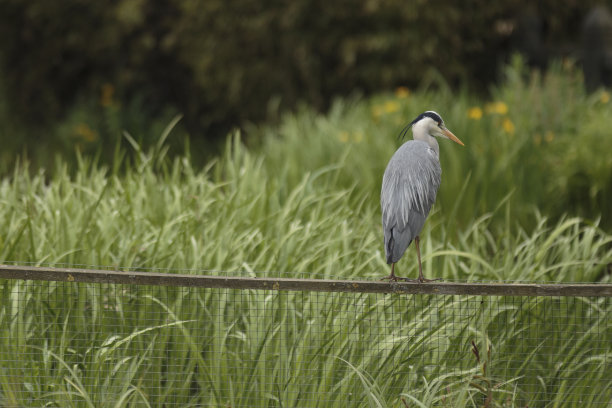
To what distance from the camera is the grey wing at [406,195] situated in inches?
89.7

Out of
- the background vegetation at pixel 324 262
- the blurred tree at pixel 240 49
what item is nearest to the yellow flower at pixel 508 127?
the background vegetation at pixel 324 262

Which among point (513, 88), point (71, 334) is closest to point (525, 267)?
point (71, 334)

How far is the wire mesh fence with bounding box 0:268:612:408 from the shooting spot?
2.55m

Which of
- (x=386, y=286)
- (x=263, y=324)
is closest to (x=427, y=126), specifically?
(x=386, y=286)

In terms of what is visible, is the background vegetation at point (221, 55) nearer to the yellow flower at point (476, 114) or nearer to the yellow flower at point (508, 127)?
the yellow flower at point (476, 114)

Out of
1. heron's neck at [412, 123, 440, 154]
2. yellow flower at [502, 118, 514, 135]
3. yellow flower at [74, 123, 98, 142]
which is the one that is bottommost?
heron's neck at [412, 123, 440, 154]

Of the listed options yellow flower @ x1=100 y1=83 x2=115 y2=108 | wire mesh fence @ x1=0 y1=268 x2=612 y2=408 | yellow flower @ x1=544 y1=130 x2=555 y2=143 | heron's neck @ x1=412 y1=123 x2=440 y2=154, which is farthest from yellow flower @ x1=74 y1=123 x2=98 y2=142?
heron's neck @ x1=412 y1=123 x2=440 y2=154

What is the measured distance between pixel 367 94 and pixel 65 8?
12.8ft

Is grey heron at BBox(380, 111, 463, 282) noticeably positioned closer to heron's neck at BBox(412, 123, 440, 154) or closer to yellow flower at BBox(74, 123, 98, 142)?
heron's neck at BBox(412, 123, 440, 154)

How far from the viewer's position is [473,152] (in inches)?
178

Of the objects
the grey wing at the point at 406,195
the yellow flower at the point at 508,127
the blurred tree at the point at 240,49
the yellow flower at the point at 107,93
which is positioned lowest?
the grey wing at the point at 406,195

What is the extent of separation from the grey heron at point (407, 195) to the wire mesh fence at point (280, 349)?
0.35 metres

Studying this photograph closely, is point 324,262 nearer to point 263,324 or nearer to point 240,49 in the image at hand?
point 263,324

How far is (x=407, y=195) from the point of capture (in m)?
2.29
